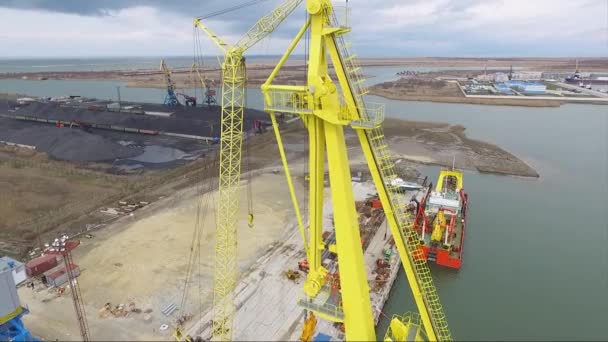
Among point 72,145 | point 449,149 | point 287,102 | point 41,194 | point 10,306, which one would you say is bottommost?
point 41,194

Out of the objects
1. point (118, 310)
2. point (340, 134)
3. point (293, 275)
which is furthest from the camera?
point (293, 275)

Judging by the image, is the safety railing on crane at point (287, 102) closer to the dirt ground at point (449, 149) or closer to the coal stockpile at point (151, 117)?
the dirt ground at point (449, 149)

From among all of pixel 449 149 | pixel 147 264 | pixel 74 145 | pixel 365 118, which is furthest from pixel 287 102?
pixel 74 145

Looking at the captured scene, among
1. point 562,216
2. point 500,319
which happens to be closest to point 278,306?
point 500,319

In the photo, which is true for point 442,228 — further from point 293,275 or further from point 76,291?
point 76,291

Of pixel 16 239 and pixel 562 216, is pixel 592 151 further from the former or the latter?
pixel 16 239

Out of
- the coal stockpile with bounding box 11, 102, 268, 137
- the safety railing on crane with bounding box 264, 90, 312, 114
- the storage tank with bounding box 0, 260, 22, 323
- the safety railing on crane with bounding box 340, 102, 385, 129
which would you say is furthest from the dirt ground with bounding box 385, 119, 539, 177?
the storage tank with bounding box 0, 260, 22, 323
